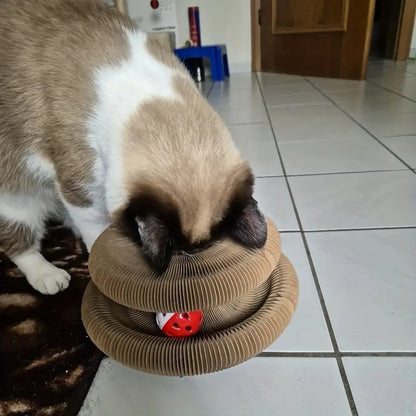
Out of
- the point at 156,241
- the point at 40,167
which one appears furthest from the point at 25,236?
the point at 156,241

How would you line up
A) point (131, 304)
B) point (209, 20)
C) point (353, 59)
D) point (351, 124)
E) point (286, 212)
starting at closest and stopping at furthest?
point (131, 304), point (286, 212), point (351, 124), point (353, 59), point (209, 20)

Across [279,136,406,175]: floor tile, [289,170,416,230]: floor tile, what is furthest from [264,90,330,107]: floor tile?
[289,170,416,230]: floor tile

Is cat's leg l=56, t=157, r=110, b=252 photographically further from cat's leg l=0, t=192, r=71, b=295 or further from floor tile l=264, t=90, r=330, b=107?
floor tile l=264, t=90, r=330, b=107

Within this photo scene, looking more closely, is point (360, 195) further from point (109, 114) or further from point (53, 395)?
point (53, 395)

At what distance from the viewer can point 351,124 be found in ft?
6.70

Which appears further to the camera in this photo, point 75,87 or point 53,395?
point 75,87

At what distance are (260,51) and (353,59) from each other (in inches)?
41.1

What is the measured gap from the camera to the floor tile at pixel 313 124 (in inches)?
75.6

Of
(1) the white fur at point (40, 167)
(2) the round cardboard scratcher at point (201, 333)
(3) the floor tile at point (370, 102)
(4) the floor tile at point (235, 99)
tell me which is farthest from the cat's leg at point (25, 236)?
(3) the floor tile at point (370, 102)

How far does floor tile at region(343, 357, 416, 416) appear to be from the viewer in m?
0.62

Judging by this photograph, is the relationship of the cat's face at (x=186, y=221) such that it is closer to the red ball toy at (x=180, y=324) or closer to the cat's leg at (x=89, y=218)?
the red ball toy at (x=180, y=324)

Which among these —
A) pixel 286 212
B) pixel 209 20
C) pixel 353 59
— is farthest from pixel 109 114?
pixel 209 20

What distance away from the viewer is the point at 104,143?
2.52ft

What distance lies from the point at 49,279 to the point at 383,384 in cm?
75
